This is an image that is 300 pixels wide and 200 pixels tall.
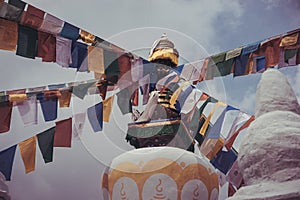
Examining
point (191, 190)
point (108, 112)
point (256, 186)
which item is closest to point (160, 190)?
point (191, 190)

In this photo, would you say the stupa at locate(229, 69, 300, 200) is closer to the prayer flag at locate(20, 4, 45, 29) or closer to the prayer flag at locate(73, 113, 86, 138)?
the prayer flag at locate(20, 4, 45, 29)

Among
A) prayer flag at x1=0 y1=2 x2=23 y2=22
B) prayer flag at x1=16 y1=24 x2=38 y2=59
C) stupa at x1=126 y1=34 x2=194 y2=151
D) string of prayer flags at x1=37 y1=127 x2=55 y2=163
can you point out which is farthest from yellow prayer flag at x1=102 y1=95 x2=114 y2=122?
prayer flag at x1=0 y1=2 x2=23 y2=22

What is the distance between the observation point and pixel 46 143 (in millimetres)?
7531

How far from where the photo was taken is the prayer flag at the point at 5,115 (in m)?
7.84

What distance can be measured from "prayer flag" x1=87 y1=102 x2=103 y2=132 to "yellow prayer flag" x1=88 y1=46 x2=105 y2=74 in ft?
2.92

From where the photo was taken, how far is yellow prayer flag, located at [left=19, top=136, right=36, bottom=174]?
7449 mm

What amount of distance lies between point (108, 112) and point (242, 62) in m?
2.51

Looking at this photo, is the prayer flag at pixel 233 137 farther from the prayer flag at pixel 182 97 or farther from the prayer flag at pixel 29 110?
the prayer flag at pixel 29 110

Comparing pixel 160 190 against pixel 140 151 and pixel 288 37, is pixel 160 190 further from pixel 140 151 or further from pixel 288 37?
pixel 288 37

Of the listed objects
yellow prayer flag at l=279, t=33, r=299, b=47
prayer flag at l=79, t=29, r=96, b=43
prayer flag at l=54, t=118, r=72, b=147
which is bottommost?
prayer flag at l=54, t=118, r=72, b=147

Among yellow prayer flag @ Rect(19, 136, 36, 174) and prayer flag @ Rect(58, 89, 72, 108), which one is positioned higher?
prayer flag @ Rect(58, 89, 72, 108)

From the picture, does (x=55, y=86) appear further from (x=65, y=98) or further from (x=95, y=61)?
(x=95, y=61)

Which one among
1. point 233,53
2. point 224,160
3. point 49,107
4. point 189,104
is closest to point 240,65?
point 233,53

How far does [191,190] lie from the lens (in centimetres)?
655
